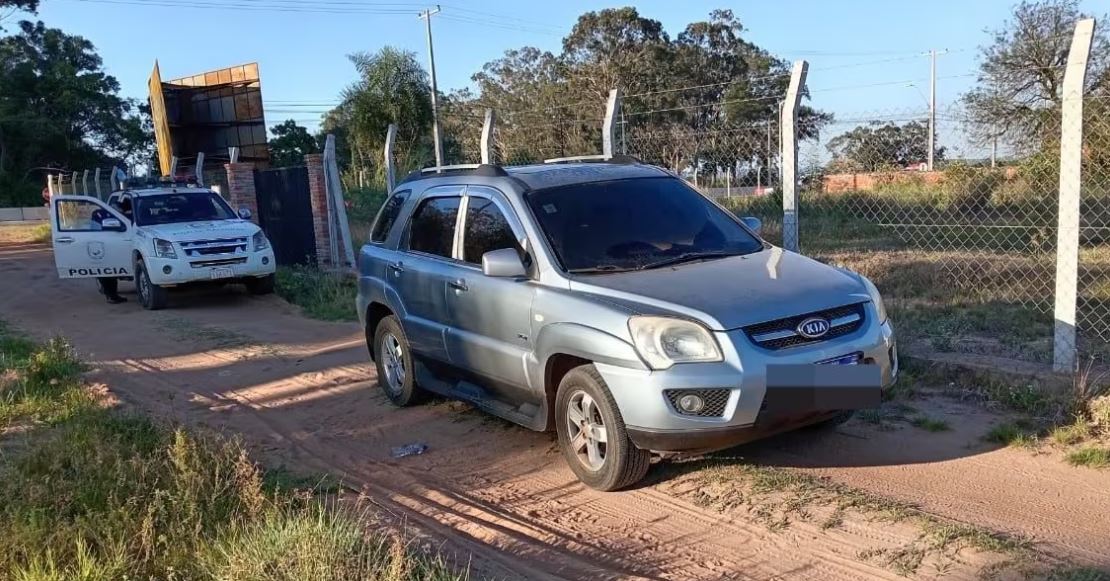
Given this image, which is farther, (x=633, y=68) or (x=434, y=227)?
(x=633, y=68)

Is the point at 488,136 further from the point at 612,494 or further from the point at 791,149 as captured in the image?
the point at 612,494

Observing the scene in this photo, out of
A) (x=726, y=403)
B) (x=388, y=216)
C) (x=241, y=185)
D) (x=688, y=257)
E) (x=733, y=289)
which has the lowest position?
(x=726, y=403)

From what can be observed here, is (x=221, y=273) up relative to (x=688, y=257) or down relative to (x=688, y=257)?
down

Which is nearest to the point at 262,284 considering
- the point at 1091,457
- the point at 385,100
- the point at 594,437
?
the point at 594,437

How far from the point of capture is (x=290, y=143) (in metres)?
57.3

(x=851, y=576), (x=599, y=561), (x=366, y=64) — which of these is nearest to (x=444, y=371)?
(x=599, y=561)

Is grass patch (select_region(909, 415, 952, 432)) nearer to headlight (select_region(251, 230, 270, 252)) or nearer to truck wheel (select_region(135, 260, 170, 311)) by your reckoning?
headlight (select_region(251, 230, 270, 252))

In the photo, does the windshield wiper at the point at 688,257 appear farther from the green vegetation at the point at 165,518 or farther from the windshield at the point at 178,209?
the windshield at the point at 178,209

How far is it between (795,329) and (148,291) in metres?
11.0

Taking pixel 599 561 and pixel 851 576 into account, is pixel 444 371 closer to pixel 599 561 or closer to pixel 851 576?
pixel 599 561

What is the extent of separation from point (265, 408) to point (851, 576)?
488cm

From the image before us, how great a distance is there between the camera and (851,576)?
3691 millimetres

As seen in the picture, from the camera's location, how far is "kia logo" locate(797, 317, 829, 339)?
173 inches

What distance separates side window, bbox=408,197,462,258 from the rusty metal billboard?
24.6 m
